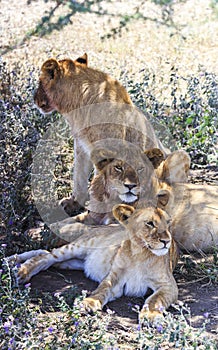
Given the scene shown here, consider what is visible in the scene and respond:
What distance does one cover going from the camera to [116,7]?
13031mm

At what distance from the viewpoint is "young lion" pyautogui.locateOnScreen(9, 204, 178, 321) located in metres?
4.71

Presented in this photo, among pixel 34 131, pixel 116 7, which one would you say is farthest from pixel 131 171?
pixel 116 7

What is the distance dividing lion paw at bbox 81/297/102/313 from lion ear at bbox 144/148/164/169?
1768 mm

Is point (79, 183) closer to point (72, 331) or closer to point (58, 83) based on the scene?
point (58, 83)

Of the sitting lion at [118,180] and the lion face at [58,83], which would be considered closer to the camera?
the sitting lion at [118,180]

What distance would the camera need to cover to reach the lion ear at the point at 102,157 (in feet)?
19.6

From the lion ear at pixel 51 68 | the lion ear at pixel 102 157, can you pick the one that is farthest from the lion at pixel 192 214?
the lion ear at pixel 51 68

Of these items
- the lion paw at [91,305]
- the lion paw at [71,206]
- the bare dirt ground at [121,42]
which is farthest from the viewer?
the bare dirt ground at [121,42]

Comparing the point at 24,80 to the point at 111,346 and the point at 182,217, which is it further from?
the point at 111,346

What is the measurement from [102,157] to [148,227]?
1379 millimetres

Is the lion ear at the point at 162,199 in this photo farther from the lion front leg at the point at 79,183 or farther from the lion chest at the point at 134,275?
the lion front leg at the point at 79,183

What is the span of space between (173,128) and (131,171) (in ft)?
6.35

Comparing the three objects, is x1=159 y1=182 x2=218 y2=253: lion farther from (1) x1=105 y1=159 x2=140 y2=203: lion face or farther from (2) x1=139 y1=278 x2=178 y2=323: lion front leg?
(2) x1=139 y1=278 x2=178 y2=323: lion front leg

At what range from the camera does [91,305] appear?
15.0 feet
